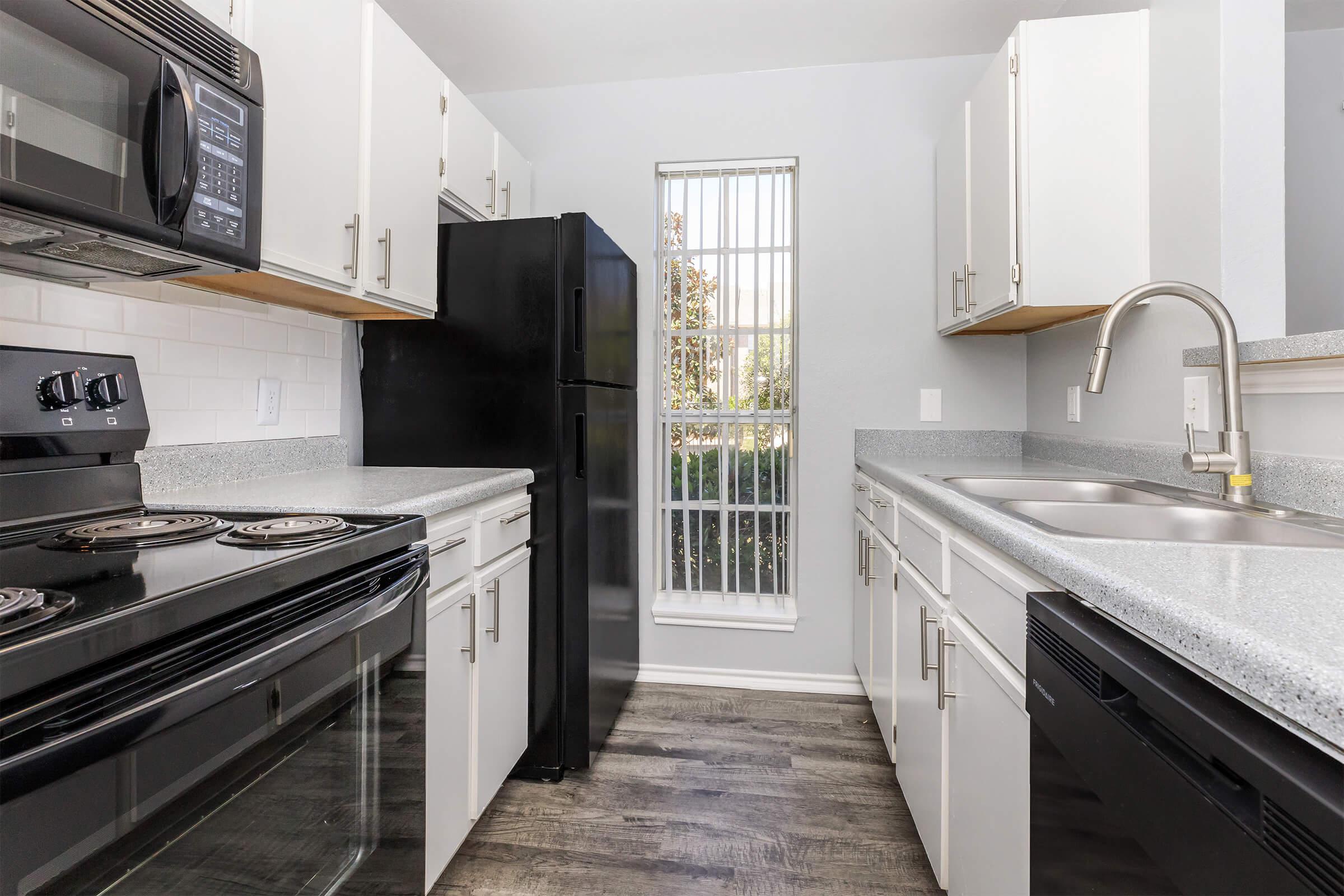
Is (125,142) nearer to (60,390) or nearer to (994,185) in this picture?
(60,390)

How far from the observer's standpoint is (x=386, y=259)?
1.68 meters

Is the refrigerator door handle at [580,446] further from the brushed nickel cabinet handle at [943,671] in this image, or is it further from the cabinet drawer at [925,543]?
the brushed nickel cabinet handle at [943,671]

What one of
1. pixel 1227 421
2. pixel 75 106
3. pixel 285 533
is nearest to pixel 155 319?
pixel 75 106

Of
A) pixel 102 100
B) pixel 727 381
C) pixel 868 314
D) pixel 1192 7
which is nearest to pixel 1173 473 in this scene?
pixel 1192 7

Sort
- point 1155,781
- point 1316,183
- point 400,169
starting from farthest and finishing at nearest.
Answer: point 400,169 < point 1316,183 < point 1155,781

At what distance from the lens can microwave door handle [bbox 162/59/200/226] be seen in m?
0.99

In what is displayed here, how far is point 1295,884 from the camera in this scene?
0.42m

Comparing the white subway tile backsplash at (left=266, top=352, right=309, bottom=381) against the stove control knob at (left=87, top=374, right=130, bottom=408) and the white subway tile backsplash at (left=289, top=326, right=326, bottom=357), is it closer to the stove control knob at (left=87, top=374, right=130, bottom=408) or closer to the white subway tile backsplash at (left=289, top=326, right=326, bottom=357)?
the white subway tile backsplash at (left=289, top=326, right=326, bottom=357)

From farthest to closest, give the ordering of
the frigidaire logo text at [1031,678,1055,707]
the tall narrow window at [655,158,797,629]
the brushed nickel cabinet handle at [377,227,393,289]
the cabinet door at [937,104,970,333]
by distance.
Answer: the tall narrow window at [655,158,797,629] < the cabinet door at [937,104,970,333] < the brushed nickel cabinet handle at [377,227,393,289] < the frigidaire logo text at [1031,678,1055,707]

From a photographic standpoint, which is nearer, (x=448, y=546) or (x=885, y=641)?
(x=448, y=546)

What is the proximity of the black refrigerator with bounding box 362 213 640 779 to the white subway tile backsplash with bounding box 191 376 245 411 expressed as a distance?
1.40ft

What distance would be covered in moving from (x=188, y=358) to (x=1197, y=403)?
233 centimetres

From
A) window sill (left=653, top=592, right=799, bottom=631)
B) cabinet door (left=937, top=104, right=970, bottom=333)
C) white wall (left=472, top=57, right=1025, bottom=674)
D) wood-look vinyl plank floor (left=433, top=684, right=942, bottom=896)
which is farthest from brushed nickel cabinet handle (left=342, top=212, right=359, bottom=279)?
cabinet door (left=937, top=104, right=970, bottom=333)

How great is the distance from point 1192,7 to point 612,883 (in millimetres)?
2477
